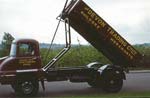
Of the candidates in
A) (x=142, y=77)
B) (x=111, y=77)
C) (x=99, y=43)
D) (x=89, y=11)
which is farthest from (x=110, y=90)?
(x=142, y=77)

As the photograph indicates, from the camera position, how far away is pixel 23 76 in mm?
20438

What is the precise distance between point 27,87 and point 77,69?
7.57ft

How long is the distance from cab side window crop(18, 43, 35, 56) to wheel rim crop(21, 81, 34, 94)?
1100 mm

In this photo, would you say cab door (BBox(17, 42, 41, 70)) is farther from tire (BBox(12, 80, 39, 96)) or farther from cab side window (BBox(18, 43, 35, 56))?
tire (BBox(12, 80, 39, 96))

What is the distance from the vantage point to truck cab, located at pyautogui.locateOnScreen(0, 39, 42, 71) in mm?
20250

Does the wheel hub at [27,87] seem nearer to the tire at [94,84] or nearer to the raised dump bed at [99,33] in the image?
the tire at [94,84]

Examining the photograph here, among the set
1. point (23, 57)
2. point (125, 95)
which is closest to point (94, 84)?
point (125, 95)

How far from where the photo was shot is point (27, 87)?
67.7 feet

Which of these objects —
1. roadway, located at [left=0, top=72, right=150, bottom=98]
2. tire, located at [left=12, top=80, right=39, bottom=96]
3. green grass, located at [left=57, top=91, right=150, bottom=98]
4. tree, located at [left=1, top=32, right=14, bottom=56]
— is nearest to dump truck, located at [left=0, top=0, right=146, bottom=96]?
tire, located at [left=12, top=80, right=39, bottom=96]

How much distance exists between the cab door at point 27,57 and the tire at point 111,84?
2933mm

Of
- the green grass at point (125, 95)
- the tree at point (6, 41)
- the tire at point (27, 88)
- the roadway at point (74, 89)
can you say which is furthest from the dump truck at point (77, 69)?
the tree at point (6, 41)

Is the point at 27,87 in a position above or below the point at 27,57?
below

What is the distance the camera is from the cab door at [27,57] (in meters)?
20.4

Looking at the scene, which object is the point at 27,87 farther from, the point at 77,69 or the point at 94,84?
the point at 94,84
